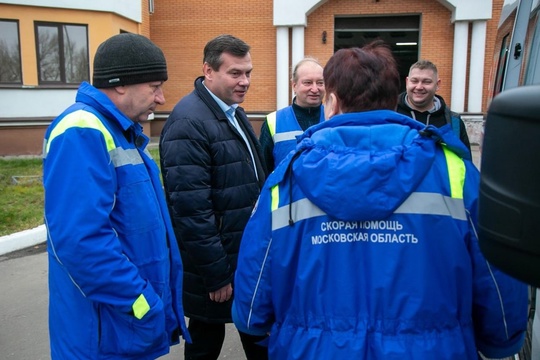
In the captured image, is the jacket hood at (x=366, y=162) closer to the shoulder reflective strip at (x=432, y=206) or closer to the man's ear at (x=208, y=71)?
the shoulder reflective strip at (x=432, y=206)

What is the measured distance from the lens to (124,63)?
2.12m

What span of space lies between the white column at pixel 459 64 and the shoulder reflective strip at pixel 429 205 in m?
17.7

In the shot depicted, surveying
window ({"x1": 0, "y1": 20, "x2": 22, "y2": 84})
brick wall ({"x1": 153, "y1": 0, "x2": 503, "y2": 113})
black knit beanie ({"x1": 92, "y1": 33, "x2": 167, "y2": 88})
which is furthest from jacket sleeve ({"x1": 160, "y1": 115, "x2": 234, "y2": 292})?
brick wall ({"x1": 153, "y1": 0, "x2": 503, "y2": 113})

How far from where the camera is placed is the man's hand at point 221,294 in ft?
9.48

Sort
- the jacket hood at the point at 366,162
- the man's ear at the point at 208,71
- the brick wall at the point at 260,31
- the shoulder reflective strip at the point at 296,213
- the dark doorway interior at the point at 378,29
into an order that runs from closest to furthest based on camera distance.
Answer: the jacket hood at the point at 366,162 → the shoulder reflective strip at the point at 296,213 → the man's ear at the point at 208,71 → the brick wall at the point at 260,31 → the dark doorway interior at the point at 378,29

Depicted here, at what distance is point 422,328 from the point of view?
1.57 meters

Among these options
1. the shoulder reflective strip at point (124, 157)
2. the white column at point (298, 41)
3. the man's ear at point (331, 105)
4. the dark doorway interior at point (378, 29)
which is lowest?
the shoulder reflective strip at point (124, 157)

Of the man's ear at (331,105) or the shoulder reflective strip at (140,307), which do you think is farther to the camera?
the shoulder reflective strip at (140,307)

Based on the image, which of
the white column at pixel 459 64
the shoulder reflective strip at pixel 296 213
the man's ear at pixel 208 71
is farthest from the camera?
the white column at pixel 459 64

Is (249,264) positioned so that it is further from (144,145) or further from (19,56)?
(19,56)

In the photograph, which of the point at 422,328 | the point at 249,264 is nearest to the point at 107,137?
the point at 249,264

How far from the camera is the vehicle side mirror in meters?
0.93

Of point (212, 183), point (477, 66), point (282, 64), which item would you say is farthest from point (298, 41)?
point (212, 183)

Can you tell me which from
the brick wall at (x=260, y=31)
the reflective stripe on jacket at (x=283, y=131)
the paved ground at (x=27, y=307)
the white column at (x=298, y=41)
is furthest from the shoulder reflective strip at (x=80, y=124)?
the brick wall at (x=260, y=31)
